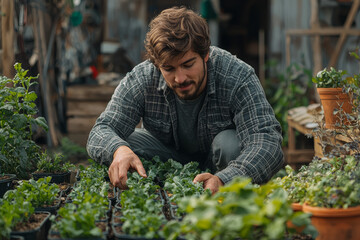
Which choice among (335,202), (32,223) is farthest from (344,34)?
(32,223)

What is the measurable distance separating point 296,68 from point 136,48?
282 cm

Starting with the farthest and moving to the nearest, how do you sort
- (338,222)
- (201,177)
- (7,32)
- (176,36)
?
(7,32), (176,36), (201,177), (338,222)

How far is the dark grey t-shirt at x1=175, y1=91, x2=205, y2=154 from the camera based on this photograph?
3533 mm

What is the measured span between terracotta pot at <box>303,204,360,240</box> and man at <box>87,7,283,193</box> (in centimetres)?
75

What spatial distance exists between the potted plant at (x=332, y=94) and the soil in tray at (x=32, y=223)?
1.99 m

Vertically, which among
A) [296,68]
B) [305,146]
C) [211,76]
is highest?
[211,76]

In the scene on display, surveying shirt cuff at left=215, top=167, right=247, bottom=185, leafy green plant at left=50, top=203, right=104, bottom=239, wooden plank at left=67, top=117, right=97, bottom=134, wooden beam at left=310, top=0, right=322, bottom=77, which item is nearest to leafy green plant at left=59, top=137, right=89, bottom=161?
wooden plank at left=67, top=117, right=97, bottom=134

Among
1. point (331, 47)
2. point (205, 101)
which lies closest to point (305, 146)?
point (331, 47)

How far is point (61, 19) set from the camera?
23.3 ft

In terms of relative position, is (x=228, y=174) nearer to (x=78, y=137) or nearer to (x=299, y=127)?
(x=299, y=127)

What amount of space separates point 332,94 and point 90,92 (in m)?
4.90

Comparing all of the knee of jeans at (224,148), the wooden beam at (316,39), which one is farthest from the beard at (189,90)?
the wooden beam at (316,39)

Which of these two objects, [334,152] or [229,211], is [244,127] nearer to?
[334,152]

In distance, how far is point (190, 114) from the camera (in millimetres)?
3576
